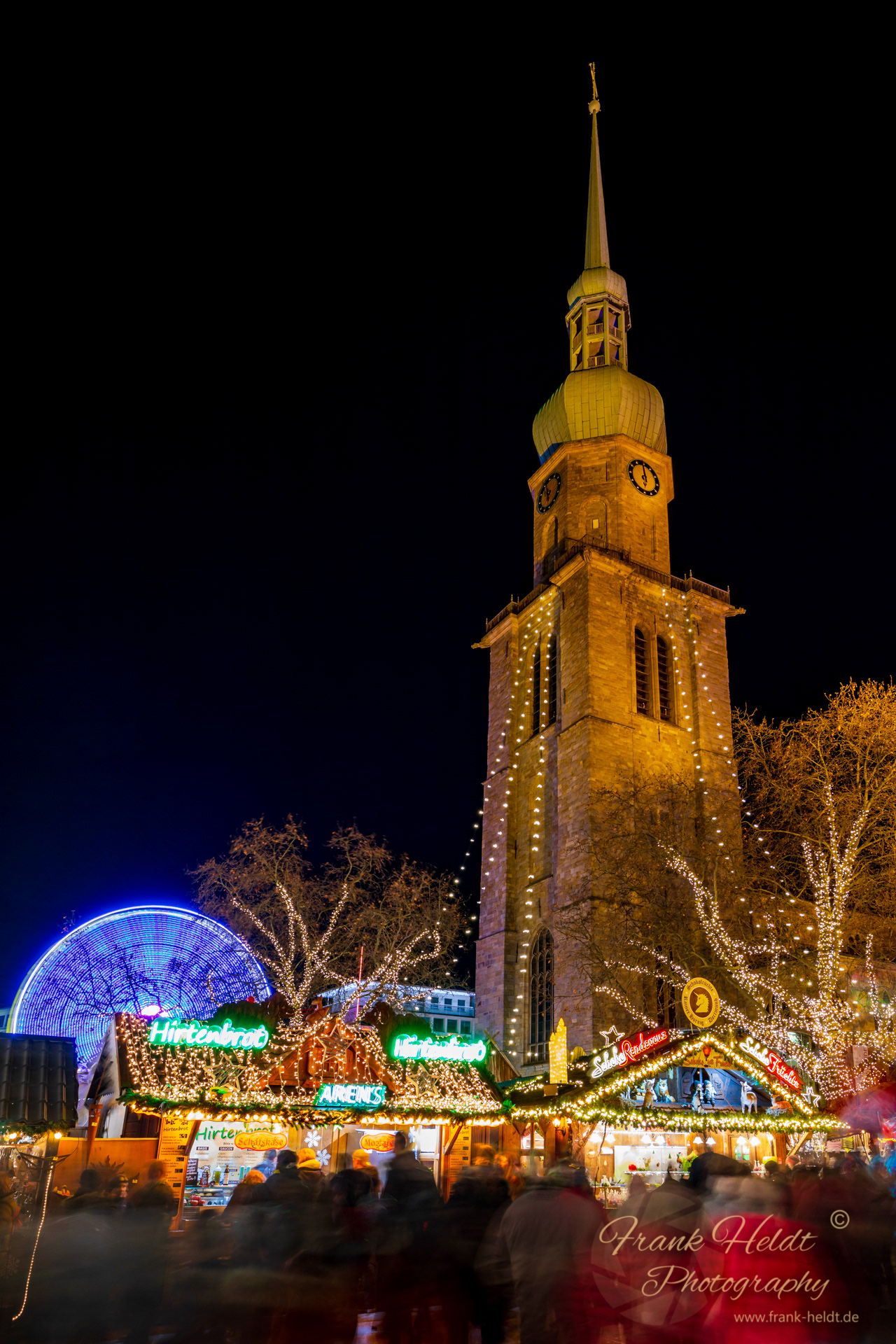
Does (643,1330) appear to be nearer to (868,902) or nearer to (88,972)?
(868,902)

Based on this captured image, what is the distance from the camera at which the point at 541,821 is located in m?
33.6

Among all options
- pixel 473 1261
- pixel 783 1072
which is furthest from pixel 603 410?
pixel 473 1261

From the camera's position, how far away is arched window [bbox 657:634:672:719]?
34.2 m

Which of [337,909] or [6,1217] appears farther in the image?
[337,909]

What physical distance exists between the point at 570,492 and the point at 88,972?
27706mm

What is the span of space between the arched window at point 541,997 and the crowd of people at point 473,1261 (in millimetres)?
23225

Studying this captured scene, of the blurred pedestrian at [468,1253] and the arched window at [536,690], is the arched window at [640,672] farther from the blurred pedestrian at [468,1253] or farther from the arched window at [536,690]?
the blurred pedestrian at [468,1253]

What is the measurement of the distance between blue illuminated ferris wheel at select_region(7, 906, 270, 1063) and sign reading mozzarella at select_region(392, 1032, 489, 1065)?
19.3 m

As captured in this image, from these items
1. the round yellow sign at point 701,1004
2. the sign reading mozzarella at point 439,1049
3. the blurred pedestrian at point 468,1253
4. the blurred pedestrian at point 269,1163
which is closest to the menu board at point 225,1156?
the blurred pedestrian at point 269,1163

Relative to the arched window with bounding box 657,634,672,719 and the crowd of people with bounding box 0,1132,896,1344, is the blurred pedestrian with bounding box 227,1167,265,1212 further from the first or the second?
the arched window with bounding box 657,634,672,719

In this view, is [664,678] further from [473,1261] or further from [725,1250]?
[725,1250]

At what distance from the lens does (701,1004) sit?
15023 mm

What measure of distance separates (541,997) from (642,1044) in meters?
16.9

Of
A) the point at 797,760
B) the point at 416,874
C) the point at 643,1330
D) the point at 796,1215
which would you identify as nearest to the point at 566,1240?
the point at 643,1330
